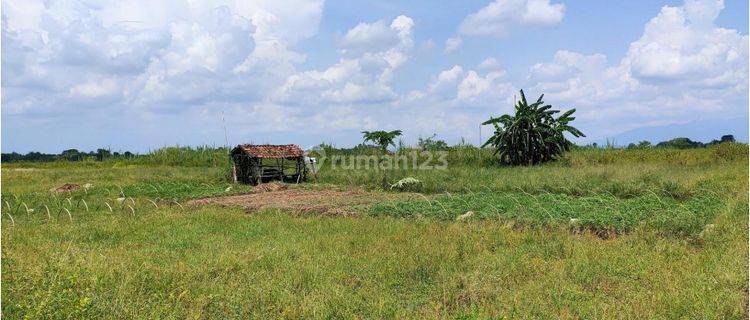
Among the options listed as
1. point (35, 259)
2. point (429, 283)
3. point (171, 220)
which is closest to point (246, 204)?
point (171, 220)

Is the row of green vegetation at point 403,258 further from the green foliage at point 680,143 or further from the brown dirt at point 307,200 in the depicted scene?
the green foliage at point 680,143

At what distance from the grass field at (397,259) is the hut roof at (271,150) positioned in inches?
288

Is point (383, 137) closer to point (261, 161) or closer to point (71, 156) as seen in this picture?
point (261, 161)

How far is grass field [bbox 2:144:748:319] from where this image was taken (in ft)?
16.9

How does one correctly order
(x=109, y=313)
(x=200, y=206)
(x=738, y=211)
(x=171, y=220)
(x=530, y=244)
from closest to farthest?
(x=109, y=313)
(x=530, y=244)
(x=738, y=211)
(x=171, y=220)
(x=200, y=206)

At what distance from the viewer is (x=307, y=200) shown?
46.3ft

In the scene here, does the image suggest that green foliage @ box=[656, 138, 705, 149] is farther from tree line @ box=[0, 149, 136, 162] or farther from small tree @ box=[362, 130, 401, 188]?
tree line @ box=[0, 149, 136, 162]

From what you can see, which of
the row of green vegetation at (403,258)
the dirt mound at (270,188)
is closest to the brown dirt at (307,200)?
the dirt mound at (270,188)

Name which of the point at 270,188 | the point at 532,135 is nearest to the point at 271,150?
the point at 270,188

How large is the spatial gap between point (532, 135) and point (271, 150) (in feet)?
37.4

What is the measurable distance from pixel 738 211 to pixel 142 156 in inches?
1278

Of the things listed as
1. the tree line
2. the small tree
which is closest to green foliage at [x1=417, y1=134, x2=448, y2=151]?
the small tree

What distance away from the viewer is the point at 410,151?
1082 inches

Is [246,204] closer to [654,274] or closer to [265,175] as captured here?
[265,175]
